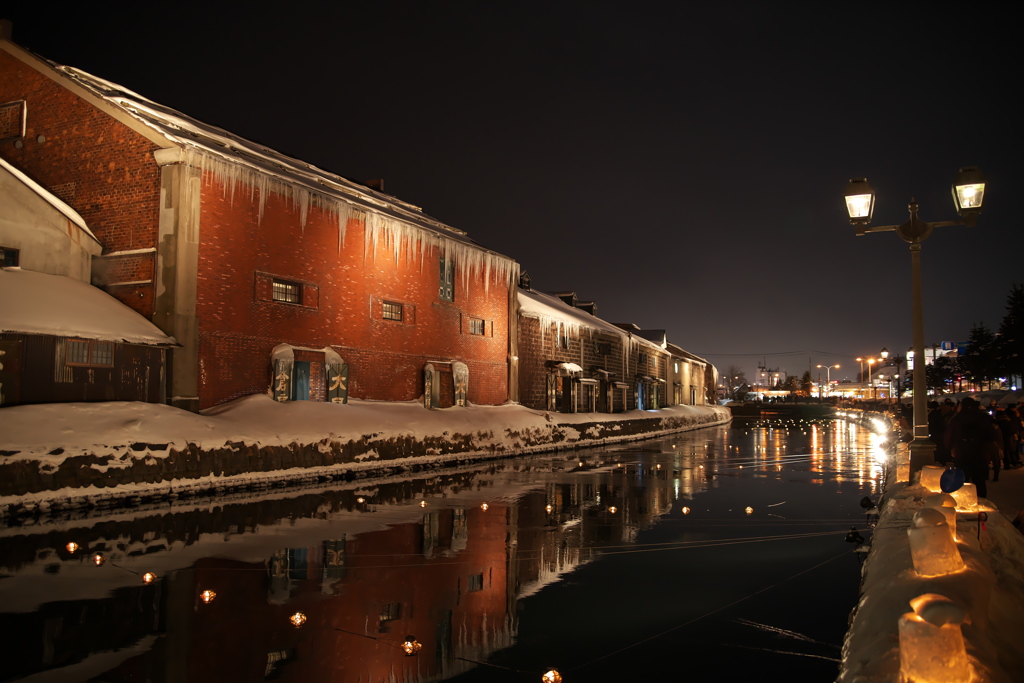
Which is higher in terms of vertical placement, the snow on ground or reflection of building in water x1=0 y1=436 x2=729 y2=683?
the snow on ground

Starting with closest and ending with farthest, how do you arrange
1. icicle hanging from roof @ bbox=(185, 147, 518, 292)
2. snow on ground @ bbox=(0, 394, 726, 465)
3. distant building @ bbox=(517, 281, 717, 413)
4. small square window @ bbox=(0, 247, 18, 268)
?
snow on ground @ bbox=(0, 394, 726, 465)
small square window @ bbox=(0, 247, 18, 268)
icicle hanging from roof @ bbox=(185, 147, 518, 292)
distant building @ bbox=(517, 281, 717, 413)

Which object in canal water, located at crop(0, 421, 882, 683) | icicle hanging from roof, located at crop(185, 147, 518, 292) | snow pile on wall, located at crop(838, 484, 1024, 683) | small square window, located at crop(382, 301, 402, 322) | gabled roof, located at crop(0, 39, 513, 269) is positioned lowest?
canal water, located at crop(0, 421, 882, 683)

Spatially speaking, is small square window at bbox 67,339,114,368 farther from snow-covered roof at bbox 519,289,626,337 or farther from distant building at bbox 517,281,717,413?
snow-covered roof at bbox 519,289,626,337

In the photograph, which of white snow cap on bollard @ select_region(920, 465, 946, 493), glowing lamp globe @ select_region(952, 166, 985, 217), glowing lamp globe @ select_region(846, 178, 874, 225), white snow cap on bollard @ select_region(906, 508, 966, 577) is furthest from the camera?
glowing lamp globe @ select_region(846, 178, 874, 225)

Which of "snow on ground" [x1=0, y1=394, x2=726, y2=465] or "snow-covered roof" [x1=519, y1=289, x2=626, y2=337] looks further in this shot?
"snow-covered roof" [x1=519, y1=289, x2=626, y2=337]

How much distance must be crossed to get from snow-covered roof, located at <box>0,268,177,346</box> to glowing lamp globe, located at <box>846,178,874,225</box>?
51.2 feet

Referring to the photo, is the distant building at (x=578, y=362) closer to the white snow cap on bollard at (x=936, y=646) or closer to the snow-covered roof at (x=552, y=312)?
the snow-covered roof at (x=552, y=312)

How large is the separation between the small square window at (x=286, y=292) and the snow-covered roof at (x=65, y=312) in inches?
157

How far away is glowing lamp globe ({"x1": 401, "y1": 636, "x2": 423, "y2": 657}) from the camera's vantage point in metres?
5.36

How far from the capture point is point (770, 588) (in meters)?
7.51

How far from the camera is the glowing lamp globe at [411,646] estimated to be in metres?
5.36

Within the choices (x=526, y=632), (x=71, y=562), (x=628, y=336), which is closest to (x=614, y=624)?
(x=526, y=632)

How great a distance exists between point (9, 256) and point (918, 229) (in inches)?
826

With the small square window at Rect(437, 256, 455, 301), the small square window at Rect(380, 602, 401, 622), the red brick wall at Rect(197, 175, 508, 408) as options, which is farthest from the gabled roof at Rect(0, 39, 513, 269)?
the small square window at Rect(380, 602, 401, 622)
